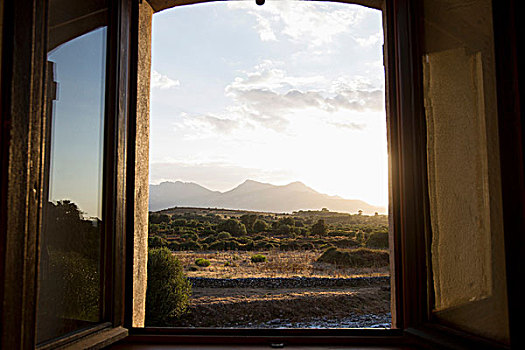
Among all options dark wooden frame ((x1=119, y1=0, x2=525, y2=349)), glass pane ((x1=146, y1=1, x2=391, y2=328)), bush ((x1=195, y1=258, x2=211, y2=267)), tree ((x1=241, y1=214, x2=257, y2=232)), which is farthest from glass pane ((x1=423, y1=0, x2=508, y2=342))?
tree ((x1=241, y1=214, x2=257, y2=232))

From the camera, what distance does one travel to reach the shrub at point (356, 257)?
8.40 m

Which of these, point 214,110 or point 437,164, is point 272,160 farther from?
point 437,164

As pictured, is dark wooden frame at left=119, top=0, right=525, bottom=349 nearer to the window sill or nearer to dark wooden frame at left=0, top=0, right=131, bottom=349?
the window sill

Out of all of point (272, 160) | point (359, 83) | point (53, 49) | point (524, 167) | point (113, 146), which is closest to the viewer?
point (524, 167)

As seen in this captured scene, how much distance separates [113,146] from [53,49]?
352 mm

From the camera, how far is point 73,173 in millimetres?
1033

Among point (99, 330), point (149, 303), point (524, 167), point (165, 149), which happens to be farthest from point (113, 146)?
point (165, 149)

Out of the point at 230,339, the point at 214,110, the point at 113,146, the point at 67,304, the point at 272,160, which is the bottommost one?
the point at 230,339

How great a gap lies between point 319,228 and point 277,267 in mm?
1263

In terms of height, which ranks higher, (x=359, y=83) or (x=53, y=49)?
(x=359, y=83)

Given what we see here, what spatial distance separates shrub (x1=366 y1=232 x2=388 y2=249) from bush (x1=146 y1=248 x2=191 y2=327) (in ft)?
12.2

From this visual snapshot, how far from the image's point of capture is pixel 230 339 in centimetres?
122

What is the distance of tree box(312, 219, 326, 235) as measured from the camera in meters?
9.05

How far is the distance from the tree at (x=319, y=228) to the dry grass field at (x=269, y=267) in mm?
411
